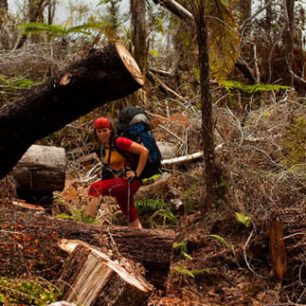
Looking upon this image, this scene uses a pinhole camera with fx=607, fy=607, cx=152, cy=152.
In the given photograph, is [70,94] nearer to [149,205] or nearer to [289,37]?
[149,205]

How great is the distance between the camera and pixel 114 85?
381 cm

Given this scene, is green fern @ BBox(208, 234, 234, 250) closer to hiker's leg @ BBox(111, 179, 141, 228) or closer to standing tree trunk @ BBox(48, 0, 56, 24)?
hiker's leg @ BBox(111, 179, 141, 228)

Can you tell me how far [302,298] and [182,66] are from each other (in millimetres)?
8821

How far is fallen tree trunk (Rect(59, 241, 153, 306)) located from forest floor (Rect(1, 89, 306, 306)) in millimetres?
1420

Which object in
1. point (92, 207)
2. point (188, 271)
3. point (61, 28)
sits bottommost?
point (188, 271)

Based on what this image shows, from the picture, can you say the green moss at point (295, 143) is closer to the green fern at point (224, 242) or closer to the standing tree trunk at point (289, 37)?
the green fern at point (224, 242)

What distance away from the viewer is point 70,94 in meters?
3.84

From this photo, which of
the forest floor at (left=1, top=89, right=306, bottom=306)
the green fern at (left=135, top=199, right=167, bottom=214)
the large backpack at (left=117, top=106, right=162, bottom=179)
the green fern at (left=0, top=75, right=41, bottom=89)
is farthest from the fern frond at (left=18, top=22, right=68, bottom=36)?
the large backpack at (left=117, top=106, right=162, bottom=179)

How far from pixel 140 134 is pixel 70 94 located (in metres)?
2.90

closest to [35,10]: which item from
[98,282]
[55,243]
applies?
[55,243]

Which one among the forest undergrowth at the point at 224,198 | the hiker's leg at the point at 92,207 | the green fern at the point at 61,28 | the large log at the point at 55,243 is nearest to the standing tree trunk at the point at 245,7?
the forest undergrowth at the point at 224,198

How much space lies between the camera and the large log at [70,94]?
12.4 feet

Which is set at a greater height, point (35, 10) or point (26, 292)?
point (35, 10)

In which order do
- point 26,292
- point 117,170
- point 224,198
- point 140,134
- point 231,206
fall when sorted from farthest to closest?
1. point 224,198
2. point 231,206
3. point 117,170
4. point 140,134
5. point 26,292
